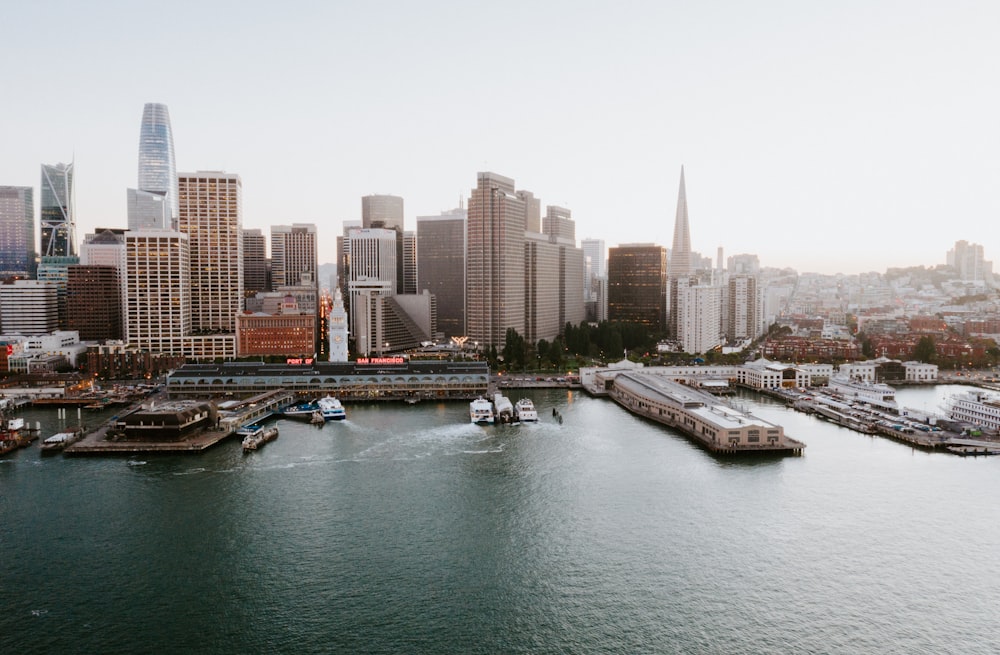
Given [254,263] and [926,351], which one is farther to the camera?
[254,263]

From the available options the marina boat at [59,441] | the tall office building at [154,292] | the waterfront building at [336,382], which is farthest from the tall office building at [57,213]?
the marina boat at [59,441]

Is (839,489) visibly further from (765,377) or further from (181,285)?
(181,285)

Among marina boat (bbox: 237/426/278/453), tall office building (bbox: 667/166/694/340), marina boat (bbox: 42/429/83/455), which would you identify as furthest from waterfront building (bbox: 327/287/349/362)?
tall office building (bbox: 667/166/694/340)

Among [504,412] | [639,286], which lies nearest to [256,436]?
[504,412]

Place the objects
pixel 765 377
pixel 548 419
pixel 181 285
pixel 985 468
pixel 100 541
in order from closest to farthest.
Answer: pixel 100 541 → pixel 985 468 → pixel 548 419 → pixel 765 377 → pixel 181 285

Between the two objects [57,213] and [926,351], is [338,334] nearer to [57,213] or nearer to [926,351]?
[926,351]

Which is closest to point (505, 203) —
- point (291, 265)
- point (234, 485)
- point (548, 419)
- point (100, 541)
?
point (548, 419)
